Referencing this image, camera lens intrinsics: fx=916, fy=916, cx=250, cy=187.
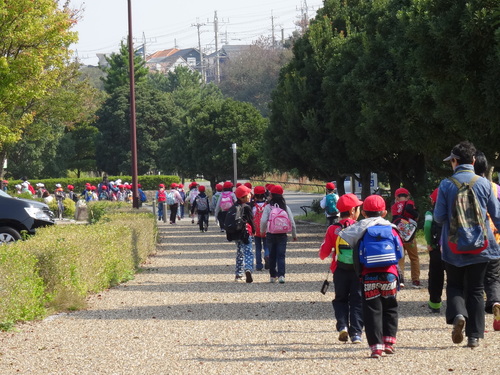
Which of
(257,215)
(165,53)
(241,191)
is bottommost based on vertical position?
(257,215)

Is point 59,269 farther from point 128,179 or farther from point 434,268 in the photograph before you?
point 128,179

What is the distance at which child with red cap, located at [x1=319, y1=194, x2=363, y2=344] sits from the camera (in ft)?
28.2

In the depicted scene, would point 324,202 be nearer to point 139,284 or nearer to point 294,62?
point 139,284

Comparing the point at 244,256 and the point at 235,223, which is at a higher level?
the point at 235,223

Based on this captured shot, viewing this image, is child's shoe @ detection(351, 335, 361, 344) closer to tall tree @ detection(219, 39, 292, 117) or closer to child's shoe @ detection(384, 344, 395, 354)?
child's shoe @ detection(384, 344, 395, 354)

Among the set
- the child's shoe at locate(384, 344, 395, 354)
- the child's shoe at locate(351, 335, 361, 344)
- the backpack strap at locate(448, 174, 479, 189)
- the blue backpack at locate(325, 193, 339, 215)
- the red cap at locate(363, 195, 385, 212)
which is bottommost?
the child's shoe at locate(351, 335, 361, 344)

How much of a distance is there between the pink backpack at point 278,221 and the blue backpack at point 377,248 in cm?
604

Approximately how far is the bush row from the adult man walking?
4.65 metres

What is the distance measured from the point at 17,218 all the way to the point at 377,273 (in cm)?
1239

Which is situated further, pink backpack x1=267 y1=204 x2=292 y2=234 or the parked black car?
the parked black car

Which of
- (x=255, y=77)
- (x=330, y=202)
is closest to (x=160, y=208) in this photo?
(x=330, y=202)

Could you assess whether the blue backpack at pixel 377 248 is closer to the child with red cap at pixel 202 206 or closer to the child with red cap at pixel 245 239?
the child with red cap at pixel 245 239

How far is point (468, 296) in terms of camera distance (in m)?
8.06

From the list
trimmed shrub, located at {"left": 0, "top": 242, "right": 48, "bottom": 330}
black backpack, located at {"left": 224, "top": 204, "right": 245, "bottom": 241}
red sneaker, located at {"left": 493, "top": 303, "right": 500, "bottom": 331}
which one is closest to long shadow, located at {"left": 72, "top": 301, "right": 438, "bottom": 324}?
trimmed shrub, located at {"left": 0, "top": 242, "right": 48, "bottom": 330}
